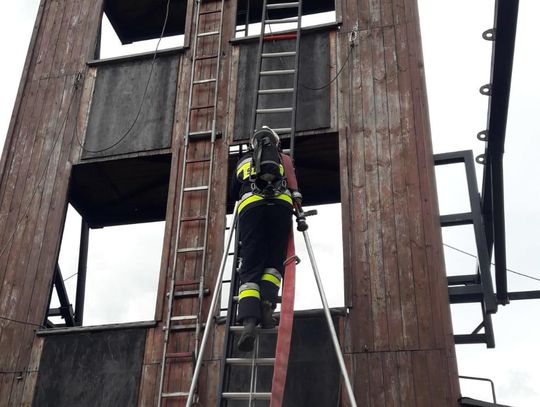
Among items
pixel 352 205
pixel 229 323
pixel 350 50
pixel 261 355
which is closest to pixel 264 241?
pixel 229 323

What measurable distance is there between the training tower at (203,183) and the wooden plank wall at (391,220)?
2 centimetres

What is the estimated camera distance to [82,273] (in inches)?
442

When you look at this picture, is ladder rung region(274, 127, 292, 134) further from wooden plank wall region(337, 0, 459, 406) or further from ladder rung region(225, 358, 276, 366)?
ladder rung region(225, 358, 276, 366)

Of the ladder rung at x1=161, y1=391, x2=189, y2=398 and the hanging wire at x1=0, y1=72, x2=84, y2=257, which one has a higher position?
the hanging wire at x1=0, y1=72, x2=84, y2=257

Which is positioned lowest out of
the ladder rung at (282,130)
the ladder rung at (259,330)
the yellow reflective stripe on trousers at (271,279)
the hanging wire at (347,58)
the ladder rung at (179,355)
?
the ladder rung at (259,330)

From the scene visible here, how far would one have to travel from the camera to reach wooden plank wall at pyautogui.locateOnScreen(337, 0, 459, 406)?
20.2ft

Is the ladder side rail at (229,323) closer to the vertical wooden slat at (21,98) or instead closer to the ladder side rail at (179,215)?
the ladder side rail at (179,215)

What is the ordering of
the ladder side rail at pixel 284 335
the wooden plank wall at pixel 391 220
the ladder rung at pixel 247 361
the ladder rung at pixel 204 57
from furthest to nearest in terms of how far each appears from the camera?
the ladder rung at pixel 204 57, the wooden plank wall at pixel 391 220, the ladder rung at pixel 247 361, the ladder side rail at pixel 284 335

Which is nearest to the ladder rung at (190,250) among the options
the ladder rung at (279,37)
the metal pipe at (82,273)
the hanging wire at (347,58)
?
the hanging wire at (347,58)

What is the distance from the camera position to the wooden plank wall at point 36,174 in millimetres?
7473

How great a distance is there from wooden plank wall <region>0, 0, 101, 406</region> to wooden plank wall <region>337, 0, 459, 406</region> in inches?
137

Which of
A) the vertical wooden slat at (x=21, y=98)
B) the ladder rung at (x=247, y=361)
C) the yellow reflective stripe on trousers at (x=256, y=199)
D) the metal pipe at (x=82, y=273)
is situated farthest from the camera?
the metal pipe at (x=82, y=273)

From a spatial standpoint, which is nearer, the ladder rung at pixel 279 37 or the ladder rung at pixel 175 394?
the ladder rung at pixel 175 394

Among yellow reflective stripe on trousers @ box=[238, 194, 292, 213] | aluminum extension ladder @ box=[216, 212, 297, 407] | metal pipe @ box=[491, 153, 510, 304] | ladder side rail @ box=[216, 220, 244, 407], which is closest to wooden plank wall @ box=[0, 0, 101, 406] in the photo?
aluminum extension ladder @ box=[216, 212, 297, 407]
